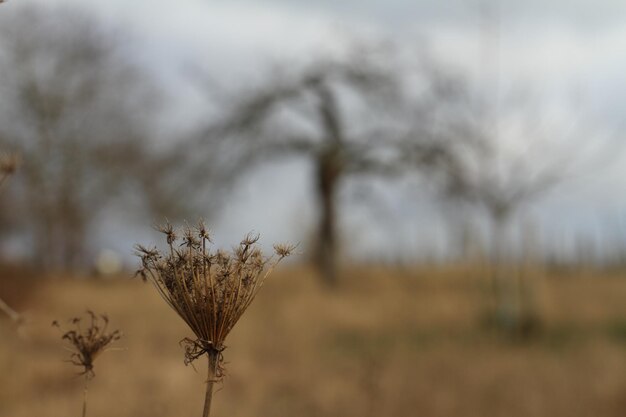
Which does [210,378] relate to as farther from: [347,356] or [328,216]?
[328,216]

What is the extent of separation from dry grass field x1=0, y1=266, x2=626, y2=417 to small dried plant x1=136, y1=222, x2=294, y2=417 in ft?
12.2

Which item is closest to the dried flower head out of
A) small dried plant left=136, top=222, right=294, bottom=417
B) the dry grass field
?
small dried plant left=136, top=222, right=294, bottom=417

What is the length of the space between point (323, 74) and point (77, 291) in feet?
34.6

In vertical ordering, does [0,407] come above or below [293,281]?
below

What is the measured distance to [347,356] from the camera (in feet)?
49.9

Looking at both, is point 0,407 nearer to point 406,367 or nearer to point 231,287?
point 406,367

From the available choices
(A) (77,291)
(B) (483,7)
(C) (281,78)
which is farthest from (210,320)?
(C) (281,78)

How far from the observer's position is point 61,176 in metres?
23.9

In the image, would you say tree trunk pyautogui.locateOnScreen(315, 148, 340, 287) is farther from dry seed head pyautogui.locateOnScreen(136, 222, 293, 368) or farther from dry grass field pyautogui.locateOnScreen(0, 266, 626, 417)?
dry seed head pyautogui.locateOnScreen(136, 222, 293, 368)

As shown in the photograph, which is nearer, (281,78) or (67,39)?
(67,39)

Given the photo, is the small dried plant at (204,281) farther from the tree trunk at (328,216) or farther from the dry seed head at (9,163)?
the tree trunk at (328,216)

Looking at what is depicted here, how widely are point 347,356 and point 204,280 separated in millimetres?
14061

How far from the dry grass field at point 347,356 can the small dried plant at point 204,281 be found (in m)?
3.72

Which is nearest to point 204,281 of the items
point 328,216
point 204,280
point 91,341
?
point 204,280
